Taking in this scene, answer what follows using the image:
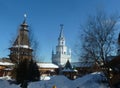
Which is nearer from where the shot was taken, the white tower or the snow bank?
the snow bank

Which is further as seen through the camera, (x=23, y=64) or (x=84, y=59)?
(x=23, y=64)

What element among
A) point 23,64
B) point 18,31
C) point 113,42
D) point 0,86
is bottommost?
point 0,86

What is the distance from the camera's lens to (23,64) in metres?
31.7

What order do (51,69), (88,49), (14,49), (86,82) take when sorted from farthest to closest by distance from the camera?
1. (51,69)
2. (14,49)
3. (88,49)
4. (86,82)

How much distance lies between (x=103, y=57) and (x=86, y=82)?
3310mm

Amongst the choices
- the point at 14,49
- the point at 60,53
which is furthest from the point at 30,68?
the point at 60,53

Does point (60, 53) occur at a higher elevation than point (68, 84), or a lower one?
higher

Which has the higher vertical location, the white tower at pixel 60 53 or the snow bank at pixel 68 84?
the white tower at pixel 60 53

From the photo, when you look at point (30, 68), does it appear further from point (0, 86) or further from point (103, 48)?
point (103, 48)

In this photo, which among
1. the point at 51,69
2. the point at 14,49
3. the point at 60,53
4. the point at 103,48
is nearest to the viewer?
the point at 103,48

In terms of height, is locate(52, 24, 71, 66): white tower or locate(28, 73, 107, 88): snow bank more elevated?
locate(52, 24, 71, 66): white tower

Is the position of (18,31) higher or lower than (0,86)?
higher

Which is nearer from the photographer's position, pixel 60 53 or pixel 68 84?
pixel 68 84

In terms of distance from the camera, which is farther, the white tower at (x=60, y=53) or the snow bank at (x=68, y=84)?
the white tower at (x=60, y=53)
